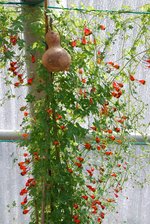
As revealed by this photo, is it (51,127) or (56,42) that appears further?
(51,127)

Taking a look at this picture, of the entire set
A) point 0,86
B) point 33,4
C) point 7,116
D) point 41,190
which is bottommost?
→ point 41,190

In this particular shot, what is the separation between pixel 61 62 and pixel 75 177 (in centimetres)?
70

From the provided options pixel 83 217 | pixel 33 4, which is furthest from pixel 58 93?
pixel 83 217

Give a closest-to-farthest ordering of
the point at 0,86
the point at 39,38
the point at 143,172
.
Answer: the point at 39,38 → the point at 0,86 → the point at 143,172

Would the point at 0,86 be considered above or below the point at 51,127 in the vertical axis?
above

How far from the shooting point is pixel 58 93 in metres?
1.67

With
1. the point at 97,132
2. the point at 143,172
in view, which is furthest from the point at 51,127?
the point at 143,172

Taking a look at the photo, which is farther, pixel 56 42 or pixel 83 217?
pixel 83 217

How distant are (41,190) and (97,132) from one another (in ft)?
1.24

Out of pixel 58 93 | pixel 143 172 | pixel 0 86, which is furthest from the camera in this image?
pixel 143 172

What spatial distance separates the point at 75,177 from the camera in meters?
1.92

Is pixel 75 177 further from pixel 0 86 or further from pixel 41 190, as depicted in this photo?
pixel 0 86

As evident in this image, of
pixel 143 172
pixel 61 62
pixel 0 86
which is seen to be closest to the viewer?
pixel 61 62

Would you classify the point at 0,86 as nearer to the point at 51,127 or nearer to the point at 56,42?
the point at 51,127
